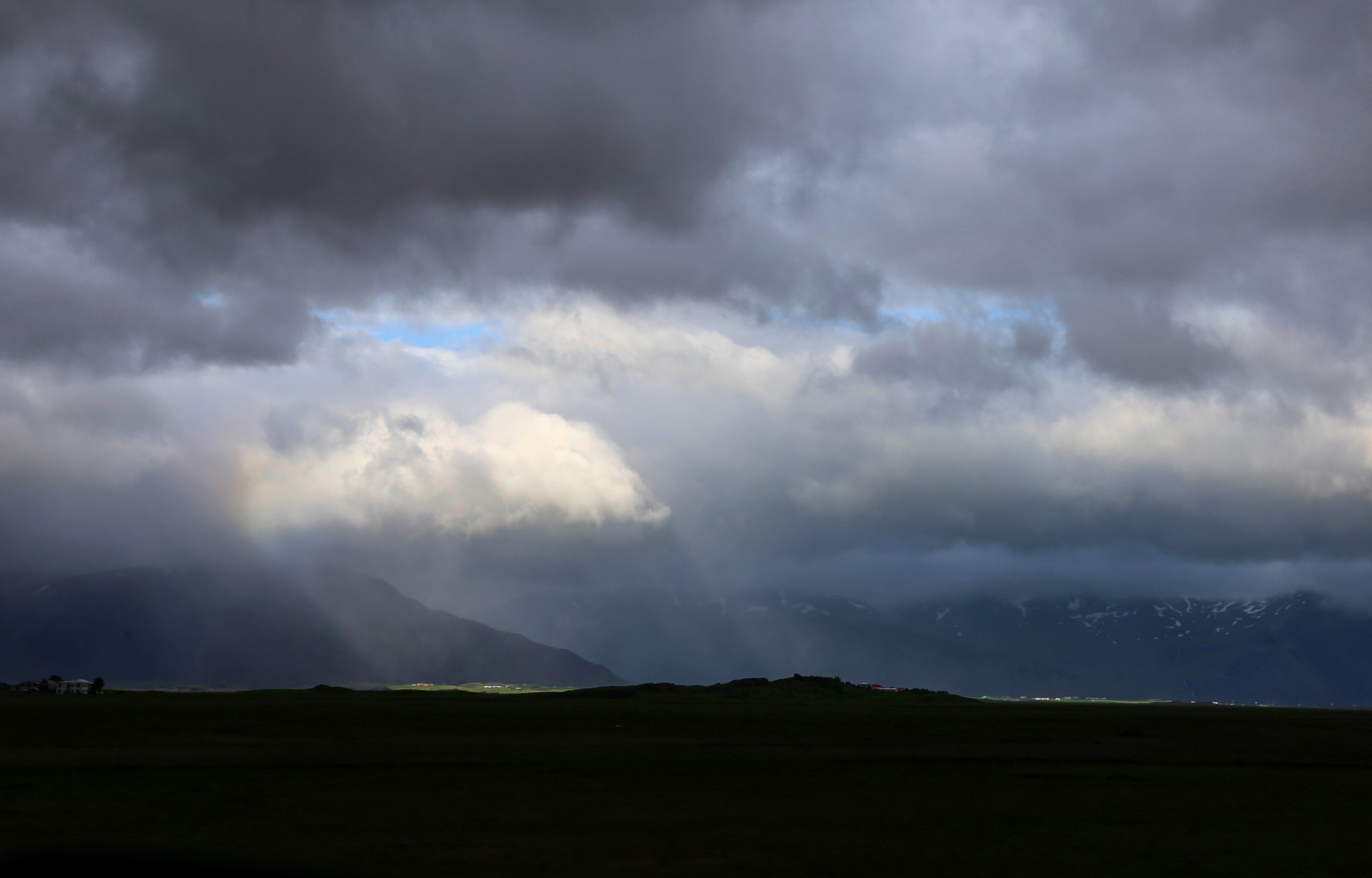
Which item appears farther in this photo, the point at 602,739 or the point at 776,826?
the point at 602,739

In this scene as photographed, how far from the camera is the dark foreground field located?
2934cm

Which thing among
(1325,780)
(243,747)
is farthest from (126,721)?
(1325,780)

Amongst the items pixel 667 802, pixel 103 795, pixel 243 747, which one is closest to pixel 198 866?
pixel 667 802

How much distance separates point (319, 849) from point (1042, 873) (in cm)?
1836

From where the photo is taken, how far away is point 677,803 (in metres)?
41.8

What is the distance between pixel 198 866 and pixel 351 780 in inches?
1753

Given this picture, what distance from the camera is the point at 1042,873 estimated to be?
91.5 ft

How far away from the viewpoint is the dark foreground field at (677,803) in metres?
29.3

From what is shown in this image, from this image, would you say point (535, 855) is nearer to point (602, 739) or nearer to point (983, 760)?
point (983, 760)

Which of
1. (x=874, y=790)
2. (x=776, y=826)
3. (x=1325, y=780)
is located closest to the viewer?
(x=776, y=826)

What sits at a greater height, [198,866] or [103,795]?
[198,866]

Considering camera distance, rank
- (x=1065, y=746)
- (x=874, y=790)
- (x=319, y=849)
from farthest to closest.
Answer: (x=1065, y=746), (x=874, y=790), (x=319, y=849)

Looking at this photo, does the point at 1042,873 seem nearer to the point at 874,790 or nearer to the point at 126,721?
the point at 874,790

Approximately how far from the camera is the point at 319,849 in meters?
29.8
